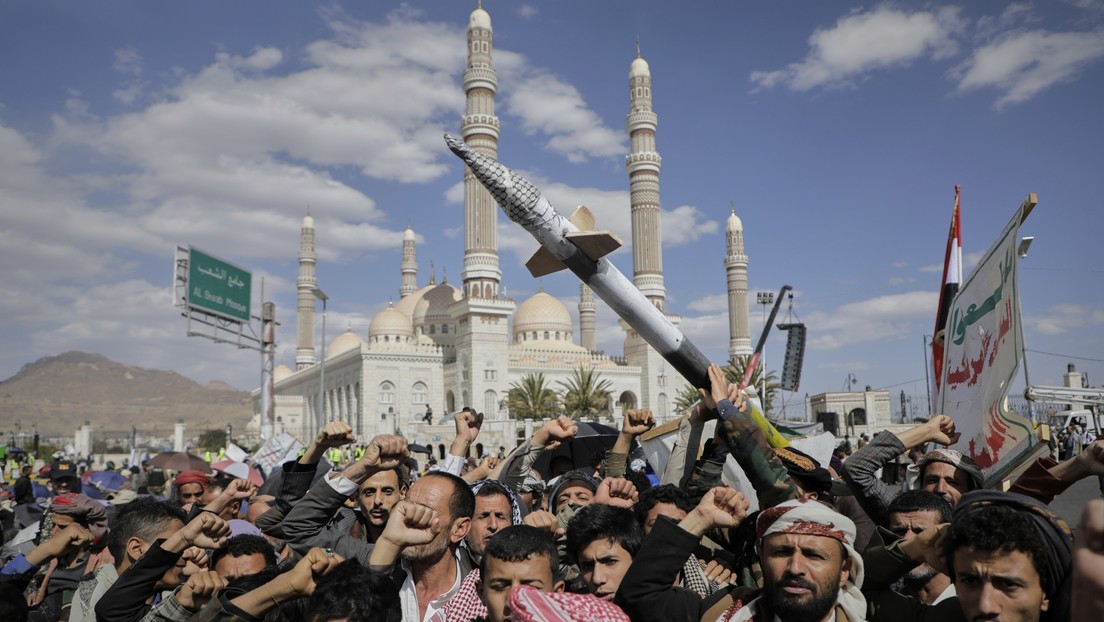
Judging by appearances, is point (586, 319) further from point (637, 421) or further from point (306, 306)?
point (637, 421)

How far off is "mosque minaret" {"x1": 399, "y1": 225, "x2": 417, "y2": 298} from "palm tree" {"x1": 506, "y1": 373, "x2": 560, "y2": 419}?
929 inches

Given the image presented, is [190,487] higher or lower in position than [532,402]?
lower

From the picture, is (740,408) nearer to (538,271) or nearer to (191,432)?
(538,271)

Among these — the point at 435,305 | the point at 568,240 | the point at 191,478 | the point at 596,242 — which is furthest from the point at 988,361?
the point at 435,305

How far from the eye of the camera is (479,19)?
45281 millimetres

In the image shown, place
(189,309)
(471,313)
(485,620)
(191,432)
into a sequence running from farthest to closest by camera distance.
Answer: (191,432), (471,313), (189,309), (485,620)

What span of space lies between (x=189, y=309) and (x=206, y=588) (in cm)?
2540

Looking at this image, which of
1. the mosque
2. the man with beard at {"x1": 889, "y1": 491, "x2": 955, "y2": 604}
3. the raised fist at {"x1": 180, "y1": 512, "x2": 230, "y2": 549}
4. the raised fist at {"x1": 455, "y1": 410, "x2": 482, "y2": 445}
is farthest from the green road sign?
the man with beard at {"x1": 889, "y1": 491, "x2": 955, "y2": 604}

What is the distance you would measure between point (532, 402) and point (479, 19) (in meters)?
22.2

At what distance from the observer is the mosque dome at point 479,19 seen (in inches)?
1778

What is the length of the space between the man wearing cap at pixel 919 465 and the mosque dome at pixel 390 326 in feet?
163

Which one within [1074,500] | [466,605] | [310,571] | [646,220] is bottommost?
[1074,500]

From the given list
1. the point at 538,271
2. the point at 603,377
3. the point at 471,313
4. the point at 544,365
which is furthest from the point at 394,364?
the point at 538,271

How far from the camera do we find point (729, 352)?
53500mm
